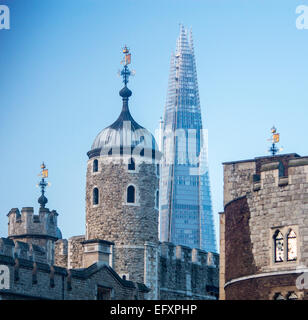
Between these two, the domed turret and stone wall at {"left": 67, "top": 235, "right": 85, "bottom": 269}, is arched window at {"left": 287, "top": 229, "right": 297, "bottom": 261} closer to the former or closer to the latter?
stone wall at {"left": 67, "top": 235, "right": 85, "bottom": 269}

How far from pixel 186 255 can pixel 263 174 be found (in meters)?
29.3

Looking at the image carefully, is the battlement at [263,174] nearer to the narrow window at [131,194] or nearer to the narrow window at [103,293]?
the narrow window at [103,293]

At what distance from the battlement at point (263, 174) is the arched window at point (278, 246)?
4.39ft

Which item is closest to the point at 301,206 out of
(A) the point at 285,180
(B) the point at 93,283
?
(A) the point at 285,180

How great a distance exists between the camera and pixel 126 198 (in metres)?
60.5

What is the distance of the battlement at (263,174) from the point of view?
33.8 m

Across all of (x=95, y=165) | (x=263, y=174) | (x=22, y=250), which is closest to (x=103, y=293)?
(x=22, y=250)

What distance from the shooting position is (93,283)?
45.4 m

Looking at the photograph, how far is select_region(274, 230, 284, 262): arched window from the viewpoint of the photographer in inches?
1321

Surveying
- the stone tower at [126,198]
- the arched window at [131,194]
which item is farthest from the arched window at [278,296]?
the arched window at [131,194]

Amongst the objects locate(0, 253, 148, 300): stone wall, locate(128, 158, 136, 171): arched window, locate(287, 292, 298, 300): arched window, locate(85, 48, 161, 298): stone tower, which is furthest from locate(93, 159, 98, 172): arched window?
locate(287, 292, 298, 300): arched window

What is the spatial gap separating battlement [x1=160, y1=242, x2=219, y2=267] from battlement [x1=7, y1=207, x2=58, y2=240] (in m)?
5.49

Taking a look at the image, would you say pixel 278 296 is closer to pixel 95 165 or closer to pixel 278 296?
pixel 278 296
